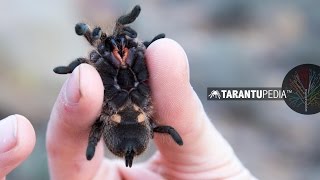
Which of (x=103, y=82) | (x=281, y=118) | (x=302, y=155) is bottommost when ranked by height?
(x=302, y=155)

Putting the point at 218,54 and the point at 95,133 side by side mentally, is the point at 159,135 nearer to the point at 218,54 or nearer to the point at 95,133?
the point at 95,133

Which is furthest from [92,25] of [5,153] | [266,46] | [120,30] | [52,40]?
[52,40]

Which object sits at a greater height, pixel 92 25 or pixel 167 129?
pixel 92 25

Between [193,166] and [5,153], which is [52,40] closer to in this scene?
[193,166]

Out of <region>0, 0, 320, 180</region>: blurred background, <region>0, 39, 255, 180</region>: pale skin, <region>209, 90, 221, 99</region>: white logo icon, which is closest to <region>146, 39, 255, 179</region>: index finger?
<region>0, 39, 255, 180</region>: pale skin

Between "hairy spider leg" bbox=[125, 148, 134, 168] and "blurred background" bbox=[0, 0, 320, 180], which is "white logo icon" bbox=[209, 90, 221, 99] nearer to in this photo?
"blurred background" bbox=[0, 0, 320, 180]

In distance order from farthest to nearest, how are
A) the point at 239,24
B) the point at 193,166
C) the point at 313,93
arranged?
the point at 239,24 → the point at 313,93 → the point at 193,166

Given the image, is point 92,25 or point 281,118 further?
point 281,118

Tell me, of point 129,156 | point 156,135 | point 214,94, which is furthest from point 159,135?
point 214,94
